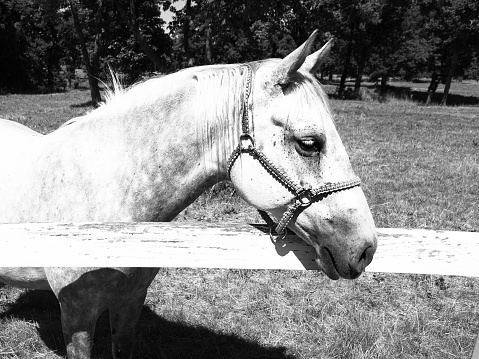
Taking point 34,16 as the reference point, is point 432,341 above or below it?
below

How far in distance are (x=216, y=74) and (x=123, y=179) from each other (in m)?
0.77

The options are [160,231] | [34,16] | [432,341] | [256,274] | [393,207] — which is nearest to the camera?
[160,231]

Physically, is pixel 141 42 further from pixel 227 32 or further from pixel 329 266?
pixel 329 266

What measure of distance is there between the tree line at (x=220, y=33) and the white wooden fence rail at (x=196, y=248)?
1157 centimetres

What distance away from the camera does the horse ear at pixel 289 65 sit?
5.30 feet

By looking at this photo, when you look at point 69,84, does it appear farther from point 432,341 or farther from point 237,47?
point 432,341

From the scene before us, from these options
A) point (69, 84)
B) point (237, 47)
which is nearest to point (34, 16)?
point (69, 84)

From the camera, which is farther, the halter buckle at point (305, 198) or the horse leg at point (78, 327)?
the horse leg at point (78, 327)

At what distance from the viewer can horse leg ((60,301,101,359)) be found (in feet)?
7.32

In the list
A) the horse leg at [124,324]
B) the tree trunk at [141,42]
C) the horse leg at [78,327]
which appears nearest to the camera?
the horse leg at [78,327]

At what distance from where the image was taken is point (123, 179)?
2.08 metres

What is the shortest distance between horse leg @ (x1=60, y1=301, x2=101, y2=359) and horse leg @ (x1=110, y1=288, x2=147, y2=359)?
0.32 meters

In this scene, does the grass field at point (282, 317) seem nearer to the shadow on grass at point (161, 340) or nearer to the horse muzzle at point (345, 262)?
the shadow on grass at point (161, 340)

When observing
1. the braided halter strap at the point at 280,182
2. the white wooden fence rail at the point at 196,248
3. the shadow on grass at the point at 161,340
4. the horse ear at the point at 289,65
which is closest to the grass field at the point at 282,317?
the shadow on grass at the point at 161,340
